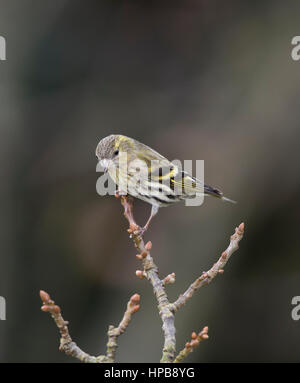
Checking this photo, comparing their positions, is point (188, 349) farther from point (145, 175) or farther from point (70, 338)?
point (145, 175)

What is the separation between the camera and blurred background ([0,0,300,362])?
14.9 ft

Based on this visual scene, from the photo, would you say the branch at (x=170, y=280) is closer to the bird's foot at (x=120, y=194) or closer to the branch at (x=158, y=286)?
the branch at (x=158, y=286)

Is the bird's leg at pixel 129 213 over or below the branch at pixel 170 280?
over

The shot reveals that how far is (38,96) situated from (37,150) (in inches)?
17.3

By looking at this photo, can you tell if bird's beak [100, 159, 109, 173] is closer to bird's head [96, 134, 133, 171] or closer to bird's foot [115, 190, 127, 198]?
bird's head [96, 134, 133, 171]

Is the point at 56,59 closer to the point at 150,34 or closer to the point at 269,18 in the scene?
the point at 150,34

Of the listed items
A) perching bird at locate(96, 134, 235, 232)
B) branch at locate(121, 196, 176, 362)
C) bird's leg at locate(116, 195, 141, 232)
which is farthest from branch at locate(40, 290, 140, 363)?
perching bird at locate(96, 134, 235, 232)

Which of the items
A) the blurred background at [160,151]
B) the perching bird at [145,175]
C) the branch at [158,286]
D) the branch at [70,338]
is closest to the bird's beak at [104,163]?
the perching bird at [145,175]

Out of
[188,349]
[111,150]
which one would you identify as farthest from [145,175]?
[188,349]

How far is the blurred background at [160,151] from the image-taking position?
4.54 metres

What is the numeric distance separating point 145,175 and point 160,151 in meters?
2.18

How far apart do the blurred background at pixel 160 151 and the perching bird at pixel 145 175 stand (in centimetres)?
174

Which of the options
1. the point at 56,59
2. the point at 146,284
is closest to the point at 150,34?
the point at 56,59

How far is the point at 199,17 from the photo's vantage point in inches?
211
